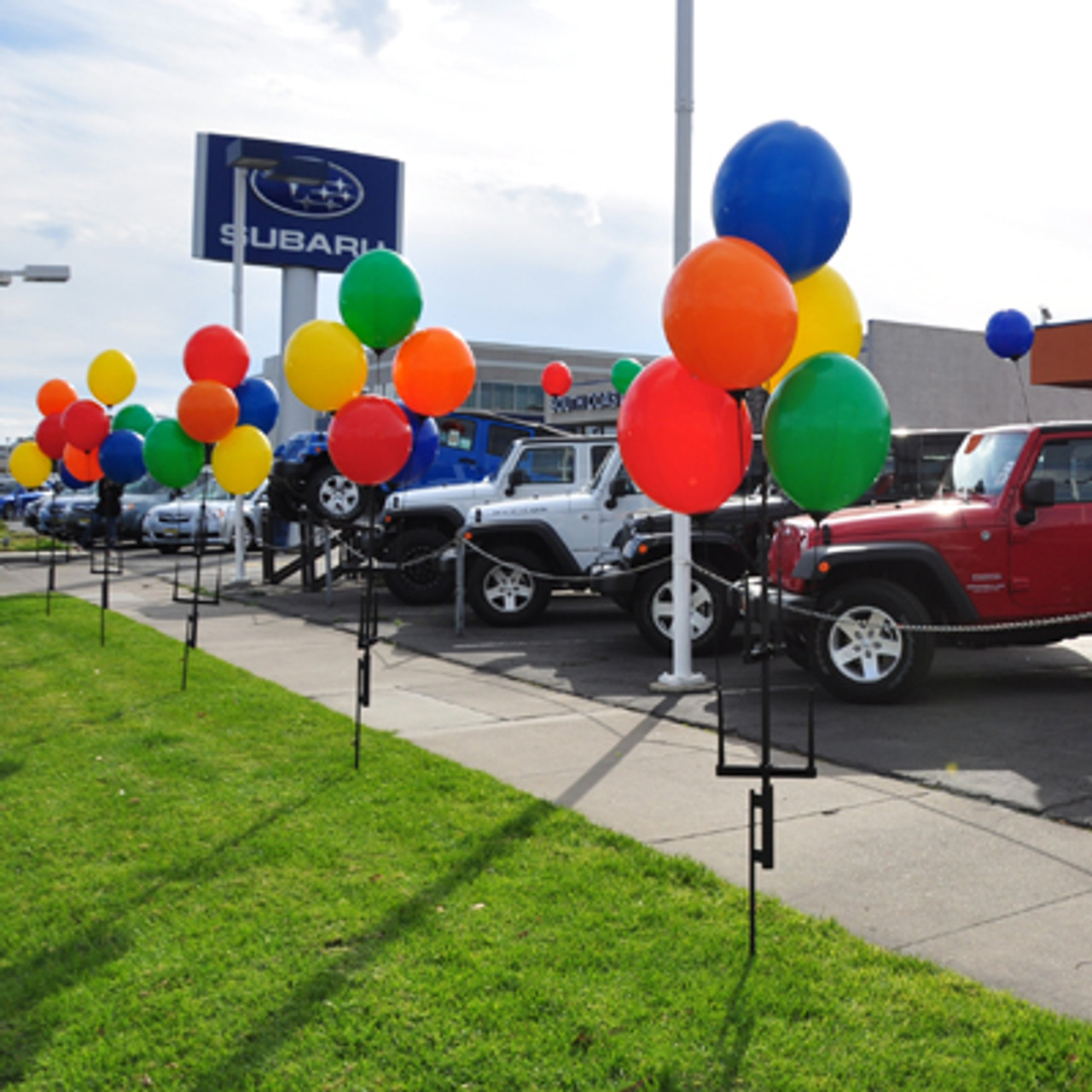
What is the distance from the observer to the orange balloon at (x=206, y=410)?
29.5ft

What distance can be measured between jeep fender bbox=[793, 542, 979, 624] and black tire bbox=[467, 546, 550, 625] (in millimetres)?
5015

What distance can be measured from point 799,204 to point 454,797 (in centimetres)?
329

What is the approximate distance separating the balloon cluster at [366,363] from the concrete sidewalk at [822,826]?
1.79m

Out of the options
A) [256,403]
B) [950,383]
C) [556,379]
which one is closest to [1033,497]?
[256,403]

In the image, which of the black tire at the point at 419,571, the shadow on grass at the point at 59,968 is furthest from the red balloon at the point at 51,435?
the shadow on grass at the point at 59,968

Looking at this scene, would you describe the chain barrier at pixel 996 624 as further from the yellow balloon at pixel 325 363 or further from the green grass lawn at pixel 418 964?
the green grass lawn at pixel 418 964

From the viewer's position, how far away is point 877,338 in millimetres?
41000

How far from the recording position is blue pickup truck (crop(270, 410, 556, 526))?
1683 cm

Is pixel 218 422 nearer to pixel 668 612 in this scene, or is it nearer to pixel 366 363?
pixel 366 363

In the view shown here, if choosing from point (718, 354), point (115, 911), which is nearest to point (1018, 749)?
point (718, 354)

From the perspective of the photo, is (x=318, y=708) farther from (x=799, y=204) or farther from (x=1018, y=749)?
(x=799, y=204)

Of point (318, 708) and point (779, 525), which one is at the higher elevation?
point (779, 525)

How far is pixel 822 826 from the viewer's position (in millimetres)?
5562

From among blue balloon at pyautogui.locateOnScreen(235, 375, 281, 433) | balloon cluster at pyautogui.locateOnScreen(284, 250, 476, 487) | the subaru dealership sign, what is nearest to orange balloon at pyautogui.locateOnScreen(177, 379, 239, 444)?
blue balloon at pyautogui.locateOnScreen(235, 375, 281, 433)
